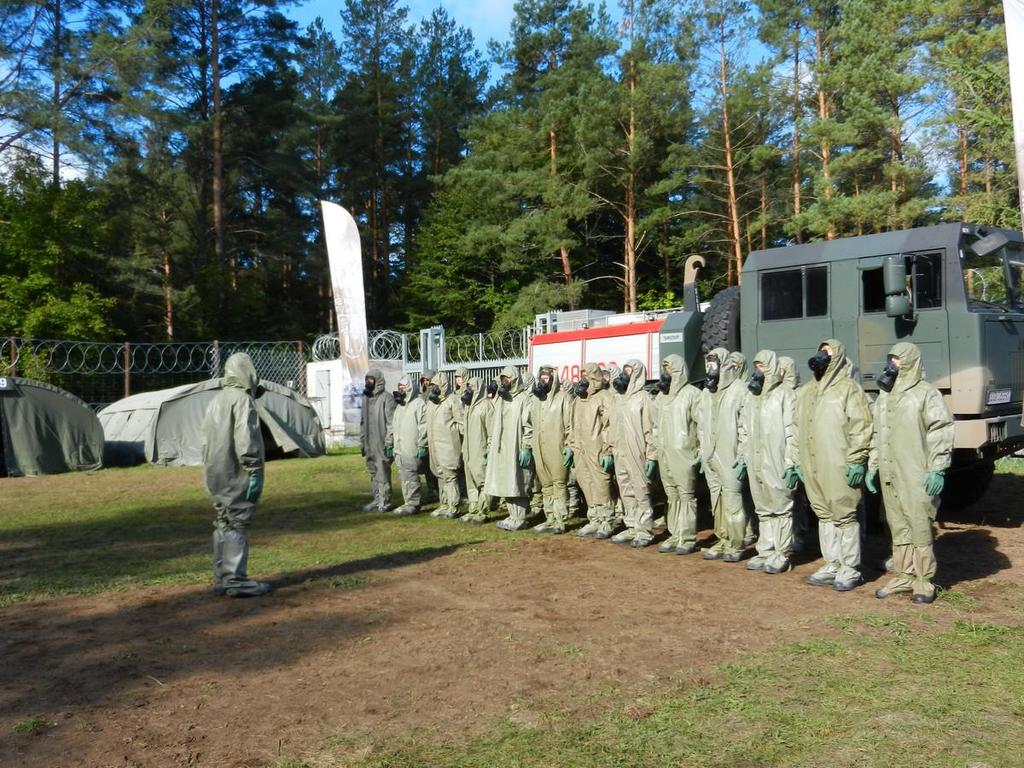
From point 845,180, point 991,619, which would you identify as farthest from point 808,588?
point 845,180

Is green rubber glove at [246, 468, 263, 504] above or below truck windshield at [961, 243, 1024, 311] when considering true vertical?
below

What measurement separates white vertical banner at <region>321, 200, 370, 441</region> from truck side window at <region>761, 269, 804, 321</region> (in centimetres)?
991

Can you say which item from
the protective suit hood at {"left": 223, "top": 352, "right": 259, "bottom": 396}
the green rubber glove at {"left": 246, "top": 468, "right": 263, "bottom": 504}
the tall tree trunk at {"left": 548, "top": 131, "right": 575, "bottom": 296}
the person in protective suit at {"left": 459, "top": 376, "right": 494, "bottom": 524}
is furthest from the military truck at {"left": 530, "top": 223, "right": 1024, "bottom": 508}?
the tall tree trunk at {"left": 548, "top": 131, "right": 575, "bottom": 296}

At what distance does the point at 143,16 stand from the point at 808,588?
29.4m

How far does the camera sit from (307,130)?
1299 inches

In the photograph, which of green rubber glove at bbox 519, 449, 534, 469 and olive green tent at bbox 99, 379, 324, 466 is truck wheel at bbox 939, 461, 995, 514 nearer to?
green rubber glove at bbox 519, 449, 534, 469

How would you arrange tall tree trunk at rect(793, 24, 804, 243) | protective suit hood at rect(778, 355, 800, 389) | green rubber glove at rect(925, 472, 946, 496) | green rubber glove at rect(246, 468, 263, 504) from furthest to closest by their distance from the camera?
tall tree trunk at rect(793, 24, 804, 243) → protective suit hood at rect(778, 355, 800, 389) → green rubber glove at rect(246, 468, 263, 504) → green rubber glove at rect(925, 472, 946, 496)

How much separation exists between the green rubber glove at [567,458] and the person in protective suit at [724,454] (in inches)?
68.4

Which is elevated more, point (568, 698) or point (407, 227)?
point (407, 227)

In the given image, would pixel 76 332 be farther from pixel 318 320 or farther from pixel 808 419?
pixel 808 419

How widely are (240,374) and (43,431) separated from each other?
12216mm

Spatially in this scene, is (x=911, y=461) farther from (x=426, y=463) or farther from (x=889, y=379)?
(x=426, y=463)

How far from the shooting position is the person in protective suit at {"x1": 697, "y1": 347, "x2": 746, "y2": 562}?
771cm

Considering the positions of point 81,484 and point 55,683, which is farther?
point 81,484
